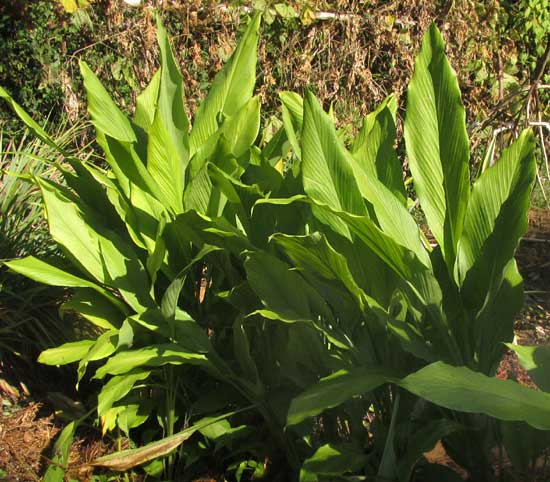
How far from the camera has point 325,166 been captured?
95.0 inches

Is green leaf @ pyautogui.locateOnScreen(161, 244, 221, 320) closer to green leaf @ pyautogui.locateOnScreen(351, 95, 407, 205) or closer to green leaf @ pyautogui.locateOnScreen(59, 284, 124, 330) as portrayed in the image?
green leaf @ pyautogui.locateOnScreen(59, 284, 124, 330)

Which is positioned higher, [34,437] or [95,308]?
[95,308]

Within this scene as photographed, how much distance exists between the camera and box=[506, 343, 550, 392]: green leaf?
207cm

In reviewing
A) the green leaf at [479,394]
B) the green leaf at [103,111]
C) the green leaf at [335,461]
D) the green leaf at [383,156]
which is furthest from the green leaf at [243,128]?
the green leaf at [479,394]

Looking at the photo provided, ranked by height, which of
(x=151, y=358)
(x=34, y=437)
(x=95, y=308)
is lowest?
(x=34, y=437)

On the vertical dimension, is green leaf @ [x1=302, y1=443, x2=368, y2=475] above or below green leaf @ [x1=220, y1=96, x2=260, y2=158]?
below

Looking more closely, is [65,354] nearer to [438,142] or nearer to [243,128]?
[243,128]

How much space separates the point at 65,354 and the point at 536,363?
166 cm

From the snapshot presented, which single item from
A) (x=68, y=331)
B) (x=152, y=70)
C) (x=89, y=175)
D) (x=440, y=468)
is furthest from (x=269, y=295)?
(x=152, y=70)

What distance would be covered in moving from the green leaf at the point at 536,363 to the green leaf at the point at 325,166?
2.12 ft

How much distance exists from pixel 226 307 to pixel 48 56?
4295mm

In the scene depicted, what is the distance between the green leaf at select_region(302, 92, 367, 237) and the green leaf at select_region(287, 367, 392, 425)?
52 centimetres

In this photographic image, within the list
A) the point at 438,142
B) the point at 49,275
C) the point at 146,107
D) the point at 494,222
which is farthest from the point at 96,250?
the point at 494,222

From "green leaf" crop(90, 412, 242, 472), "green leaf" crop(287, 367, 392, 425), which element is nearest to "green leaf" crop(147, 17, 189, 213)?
"green leaf" crop(90, 412, 242, 472)
